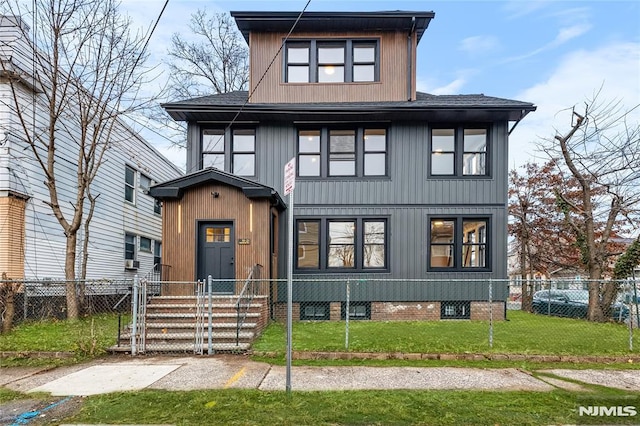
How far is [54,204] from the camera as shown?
10.9m

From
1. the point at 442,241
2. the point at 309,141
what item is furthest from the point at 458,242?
the point at 309,141

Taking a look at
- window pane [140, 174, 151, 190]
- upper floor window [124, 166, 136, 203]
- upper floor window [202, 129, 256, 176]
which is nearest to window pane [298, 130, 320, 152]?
upper floor window [202, 129, 256, 176]

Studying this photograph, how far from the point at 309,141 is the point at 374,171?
91.6 inches

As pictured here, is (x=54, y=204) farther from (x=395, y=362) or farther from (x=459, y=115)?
(x=459, y=115)

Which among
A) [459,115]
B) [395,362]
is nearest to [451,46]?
[459,115]

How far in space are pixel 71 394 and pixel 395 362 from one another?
4.81m

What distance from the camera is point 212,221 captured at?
34.6 feet

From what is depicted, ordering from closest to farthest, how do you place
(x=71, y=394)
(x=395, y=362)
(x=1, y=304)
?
1. (x=71, y=394)
2. (x=395, y=362)
3. (x=1, y=304)

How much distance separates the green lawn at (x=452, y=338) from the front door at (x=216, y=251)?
2.10 metres

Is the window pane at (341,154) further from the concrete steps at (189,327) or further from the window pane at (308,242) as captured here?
the concrete steps at (189,327)

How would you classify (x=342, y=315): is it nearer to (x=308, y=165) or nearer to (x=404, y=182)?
(x=404, y=182)

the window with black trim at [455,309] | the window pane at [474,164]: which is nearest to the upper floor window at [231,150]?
the window pane at [474,164]

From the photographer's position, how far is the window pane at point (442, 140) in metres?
12.3

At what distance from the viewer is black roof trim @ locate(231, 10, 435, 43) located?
12242mm
